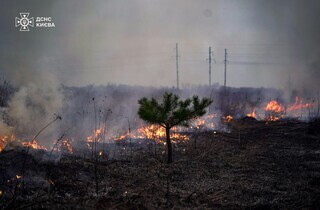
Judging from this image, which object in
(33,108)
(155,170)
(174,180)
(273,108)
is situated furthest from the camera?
(273,108)

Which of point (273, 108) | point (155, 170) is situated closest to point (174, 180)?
point (155, 170)

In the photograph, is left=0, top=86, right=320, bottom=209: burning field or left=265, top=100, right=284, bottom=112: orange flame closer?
left=0, top=86, right=320, bottom=209: burning field

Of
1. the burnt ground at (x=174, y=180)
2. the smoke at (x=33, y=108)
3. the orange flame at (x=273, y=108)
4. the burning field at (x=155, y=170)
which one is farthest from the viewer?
the orange flame at (x=273, y=108)

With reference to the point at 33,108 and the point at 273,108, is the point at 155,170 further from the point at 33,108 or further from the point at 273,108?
the point at 273,108

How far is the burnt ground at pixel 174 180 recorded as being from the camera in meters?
9.02

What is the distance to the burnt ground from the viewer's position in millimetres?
9023

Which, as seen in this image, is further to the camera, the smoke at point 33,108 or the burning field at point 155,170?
the smoke at point 33,108

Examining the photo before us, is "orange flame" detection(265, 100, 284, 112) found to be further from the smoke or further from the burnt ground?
the smoke

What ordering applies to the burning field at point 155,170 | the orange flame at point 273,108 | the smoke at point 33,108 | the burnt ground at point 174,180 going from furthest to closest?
the orange flame at point 273,108, the smoke at point 33,108, the burning field at point 155,170, the burnt ground at point 174,180

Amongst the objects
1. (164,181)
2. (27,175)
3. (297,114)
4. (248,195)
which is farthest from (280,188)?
(297,114)

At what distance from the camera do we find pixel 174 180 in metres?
12.3

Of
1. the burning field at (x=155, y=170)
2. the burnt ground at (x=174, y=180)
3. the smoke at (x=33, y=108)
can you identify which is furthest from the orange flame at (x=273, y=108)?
the smoke at (x=33, y=108)

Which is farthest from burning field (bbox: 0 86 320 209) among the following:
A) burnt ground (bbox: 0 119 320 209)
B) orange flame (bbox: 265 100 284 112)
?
orange flame (bbox: 265 100 284 112)

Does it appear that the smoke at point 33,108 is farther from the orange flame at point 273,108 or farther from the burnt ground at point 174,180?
the orange flame at point 273,108
